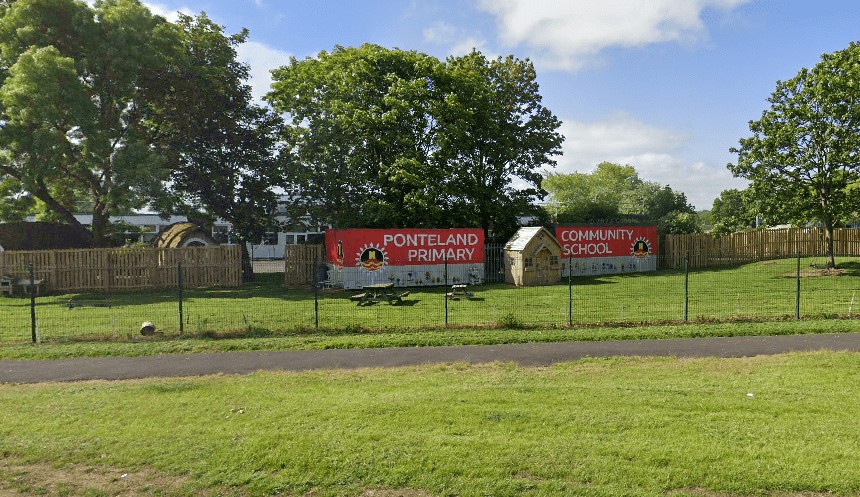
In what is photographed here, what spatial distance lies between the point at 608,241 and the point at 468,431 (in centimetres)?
2962

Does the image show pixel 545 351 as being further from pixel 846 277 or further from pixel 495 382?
pixel 846 277

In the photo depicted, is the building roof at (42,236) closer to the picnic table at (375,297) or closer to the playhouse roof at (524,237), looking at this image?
the picnic table at (375,297)

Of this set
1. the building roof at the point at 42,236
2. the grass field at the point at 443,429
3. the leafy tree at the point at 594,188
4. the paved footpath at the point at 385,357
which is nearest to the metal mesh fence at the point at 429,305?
the paved footpath at the point at 385,357

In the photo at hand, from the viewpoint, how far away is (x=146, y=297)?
2345cm

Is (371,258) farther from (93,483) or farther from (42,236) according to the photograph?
(93,483)

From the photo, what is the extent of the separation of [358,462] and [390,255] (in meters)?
22.1

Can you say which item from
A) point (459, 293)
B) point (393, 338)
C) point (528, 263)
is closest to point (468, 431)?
point (393, 338)

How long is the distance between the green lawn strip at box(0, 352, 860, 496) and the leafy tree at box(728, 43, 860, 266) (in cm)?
2296

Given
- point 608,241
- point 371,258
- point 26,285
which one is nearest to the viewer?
point 26,285

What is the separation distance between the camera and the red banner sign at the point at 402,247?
26.9 m

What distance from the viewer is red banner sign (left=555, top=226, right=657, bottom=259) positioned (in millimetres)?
32969

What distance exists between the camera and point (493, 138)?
3606 cm

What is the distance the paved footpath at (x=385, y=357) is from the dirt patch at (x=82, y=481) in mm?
4517

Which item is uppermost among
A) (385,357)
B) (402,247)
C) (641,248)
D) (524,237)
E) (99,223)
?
(99,223)
